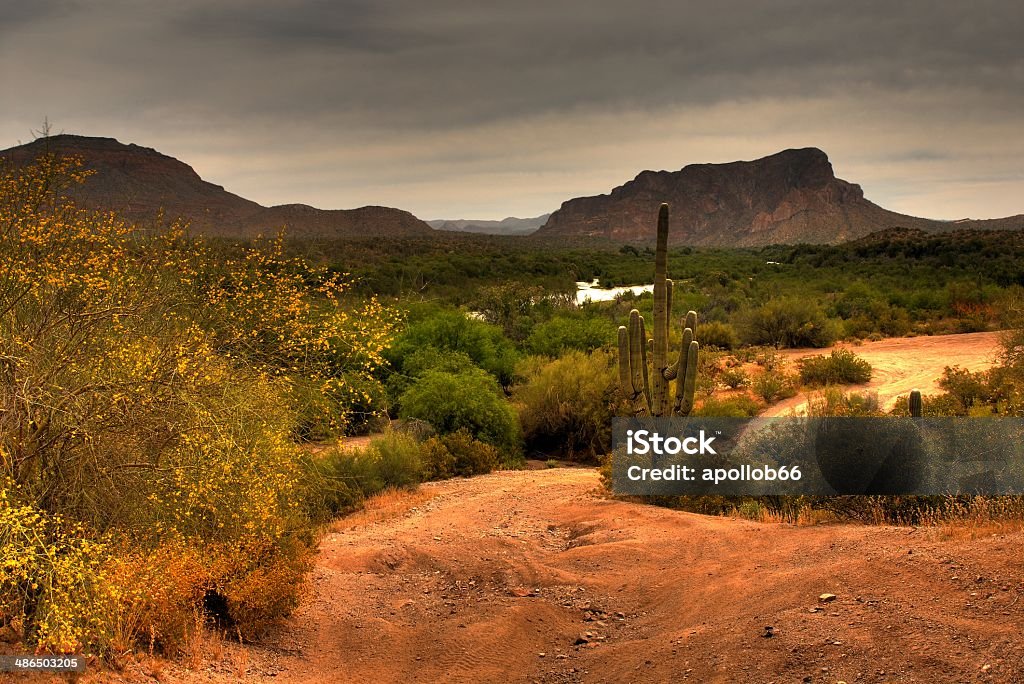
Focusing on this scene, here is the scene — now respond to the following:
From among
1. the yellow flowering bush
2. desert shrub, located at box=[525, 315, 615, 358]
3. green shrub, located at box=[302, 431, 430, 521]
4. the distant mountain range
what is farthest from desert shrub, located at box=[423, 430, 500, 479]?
the distant mountain range

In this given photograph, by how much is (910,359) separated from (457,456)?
1462 cm

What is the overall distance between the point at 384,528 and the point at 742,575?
19.9 ft

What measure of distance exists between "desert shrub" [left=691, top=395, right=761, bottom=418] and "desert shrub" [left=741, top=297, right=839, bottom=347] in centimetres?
812

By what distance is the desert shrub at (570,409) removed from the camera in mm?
20797

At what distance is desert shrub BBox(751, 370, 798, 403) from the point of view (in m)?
22.2

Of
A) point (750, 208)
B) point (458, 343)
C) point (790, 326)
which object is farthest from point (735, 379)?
point (750, 208)

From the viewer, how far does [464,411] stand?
1942 centimetres

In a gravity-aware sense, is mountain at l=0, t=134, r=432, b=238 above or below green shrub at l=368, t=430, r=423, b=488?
above

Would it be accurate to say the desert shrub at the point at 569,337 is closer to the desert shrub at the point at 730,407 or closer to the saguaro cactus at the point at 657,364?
the desert shrub at the point at 730,407

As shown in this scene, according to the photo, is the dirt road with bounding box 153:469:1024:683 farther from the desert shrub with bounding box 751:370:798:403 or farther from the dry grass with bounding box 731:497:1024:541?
the desert shrub with bounding box 751:370:798:403

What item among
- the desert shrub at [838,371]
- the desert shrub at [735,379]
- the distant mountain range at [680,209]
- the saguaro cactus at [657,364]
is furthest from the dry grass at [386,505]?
the distant mountain range at [680,209]

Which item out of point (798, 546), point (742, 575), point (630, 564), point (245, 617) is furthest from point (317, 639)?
point (798, 546)

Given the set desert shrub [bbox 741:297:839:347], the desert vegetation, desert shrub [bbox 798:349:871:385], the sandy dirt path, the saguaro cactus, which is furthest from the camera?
desert shrub [bbox 741:297:839:347]

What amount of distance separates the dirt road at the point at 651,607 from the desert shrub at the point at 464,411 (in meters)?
7.58
